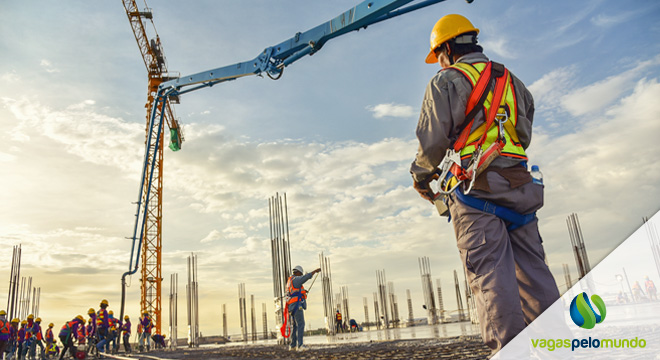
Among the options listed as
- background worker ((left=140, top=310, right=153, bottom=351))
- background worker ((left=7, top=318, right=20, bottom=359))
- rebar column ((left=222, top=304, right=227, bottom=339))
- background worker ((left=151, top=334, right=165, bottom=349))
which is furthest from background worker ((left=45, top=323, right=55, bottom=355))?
rebar column ((left=222, top=304, right=227, bottom=339))

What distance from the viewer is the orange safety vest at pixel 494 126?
7.27 ft

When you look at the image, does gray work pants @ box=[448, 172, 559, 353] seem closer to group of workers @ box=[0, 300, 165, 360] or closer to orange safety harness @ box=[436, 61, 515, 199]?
orange safety harness @ box=[436, 61, 515, 199]

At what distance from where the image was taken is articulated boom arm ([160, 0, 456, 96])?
9.43 m

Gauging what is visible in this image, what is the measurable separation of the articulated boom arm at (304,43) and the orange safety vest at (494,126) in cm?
722

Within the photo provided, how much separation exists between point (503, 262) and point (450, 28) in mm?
1232

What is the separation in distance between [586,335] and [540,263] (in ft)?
1.23

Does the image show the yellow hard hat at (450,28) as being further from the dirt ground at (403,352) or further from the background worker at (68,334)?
the background worker at (68,334)

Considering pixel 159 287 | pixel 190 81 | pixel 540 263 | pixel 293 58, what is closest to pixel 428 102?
pixel 540 263

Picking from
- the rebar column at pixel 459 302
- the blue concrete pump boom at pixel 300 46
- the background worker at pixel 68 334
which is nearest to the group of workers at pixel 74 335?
the background worker at pixel 68 334

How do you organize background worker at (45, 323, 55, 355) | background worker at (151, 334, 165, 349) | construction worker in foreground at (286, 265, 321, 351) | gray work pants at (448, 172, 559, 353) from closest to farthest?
gray work pants at (448, 172, 559, 353)
construction worker in foreground at (286, 265, 321, 351)
background worker at (45, 323, 55, 355)
background worker at (151, 334, 165, 349)

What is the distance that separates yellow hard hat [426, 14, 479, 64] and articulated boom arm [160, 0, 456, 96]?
271 inches

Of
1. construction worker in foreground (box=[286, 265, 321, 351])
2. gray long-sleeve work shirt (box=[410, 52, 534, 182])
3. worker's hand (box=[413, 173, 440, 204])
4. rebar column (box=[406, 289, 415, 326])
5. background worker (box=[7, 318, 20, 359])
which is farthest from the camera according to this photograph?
rebar column (box=[406, 289, 415, 326])

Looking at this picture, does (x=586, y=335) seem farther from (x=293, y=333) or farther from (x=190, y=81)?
(x=190, y=81)

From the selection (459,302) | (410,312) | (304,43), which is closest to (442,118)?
(304,43)
